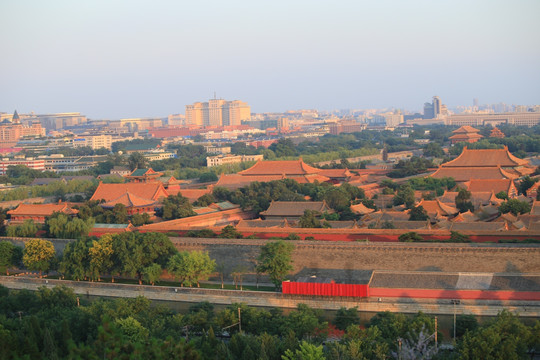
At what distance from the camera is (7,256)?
1030 inches

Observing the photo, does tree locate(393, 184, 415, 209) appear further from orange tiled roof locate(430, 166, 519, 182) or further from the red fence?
the red fence

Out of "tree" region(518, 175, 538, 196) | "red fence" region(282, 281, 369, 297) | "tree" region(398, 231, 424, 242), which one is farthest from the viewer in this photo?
"tree" region(518, 175, 538, 196)

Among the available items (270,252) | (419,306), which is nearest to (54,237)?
(270,252)

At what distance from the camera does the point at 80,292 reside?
78.0 feet

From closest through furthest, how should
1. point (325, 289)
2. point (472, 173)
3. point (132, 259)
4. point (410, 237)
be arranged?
point (325, 289) → point (410, 237) → point (132, 259) → point (472, 173)

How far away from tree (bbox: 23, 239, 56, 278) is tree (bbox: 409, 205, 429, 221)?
12.0 meters

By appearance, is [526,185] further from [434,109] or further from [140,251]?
[434,109]

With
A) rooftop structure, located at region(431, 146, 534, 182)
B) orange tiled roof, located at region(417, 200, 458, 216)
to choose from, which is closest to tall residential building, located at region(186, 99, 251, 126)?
rooftop structure, located at region(431, 146, 534, 182)

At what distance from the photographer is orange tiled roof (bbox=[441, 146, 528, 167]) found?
1609 inches

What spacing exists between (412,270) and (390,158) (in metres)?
41.5

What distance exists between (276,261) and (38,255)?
8.19m

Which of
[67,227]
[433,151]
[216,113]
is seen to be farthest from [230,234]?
[216,113]

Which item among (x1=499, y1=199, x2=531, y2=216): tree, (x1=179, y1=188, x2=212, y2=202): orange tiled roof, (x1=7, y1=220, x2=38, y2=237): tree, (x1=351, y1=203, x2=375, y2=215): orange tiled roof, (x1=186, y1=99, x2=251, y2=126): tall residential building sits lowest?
(x1=7, y1=220, x2=38, y2=237): tree

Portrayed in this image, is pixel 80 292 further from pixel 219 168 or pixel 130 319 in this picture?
pixel 219 168
